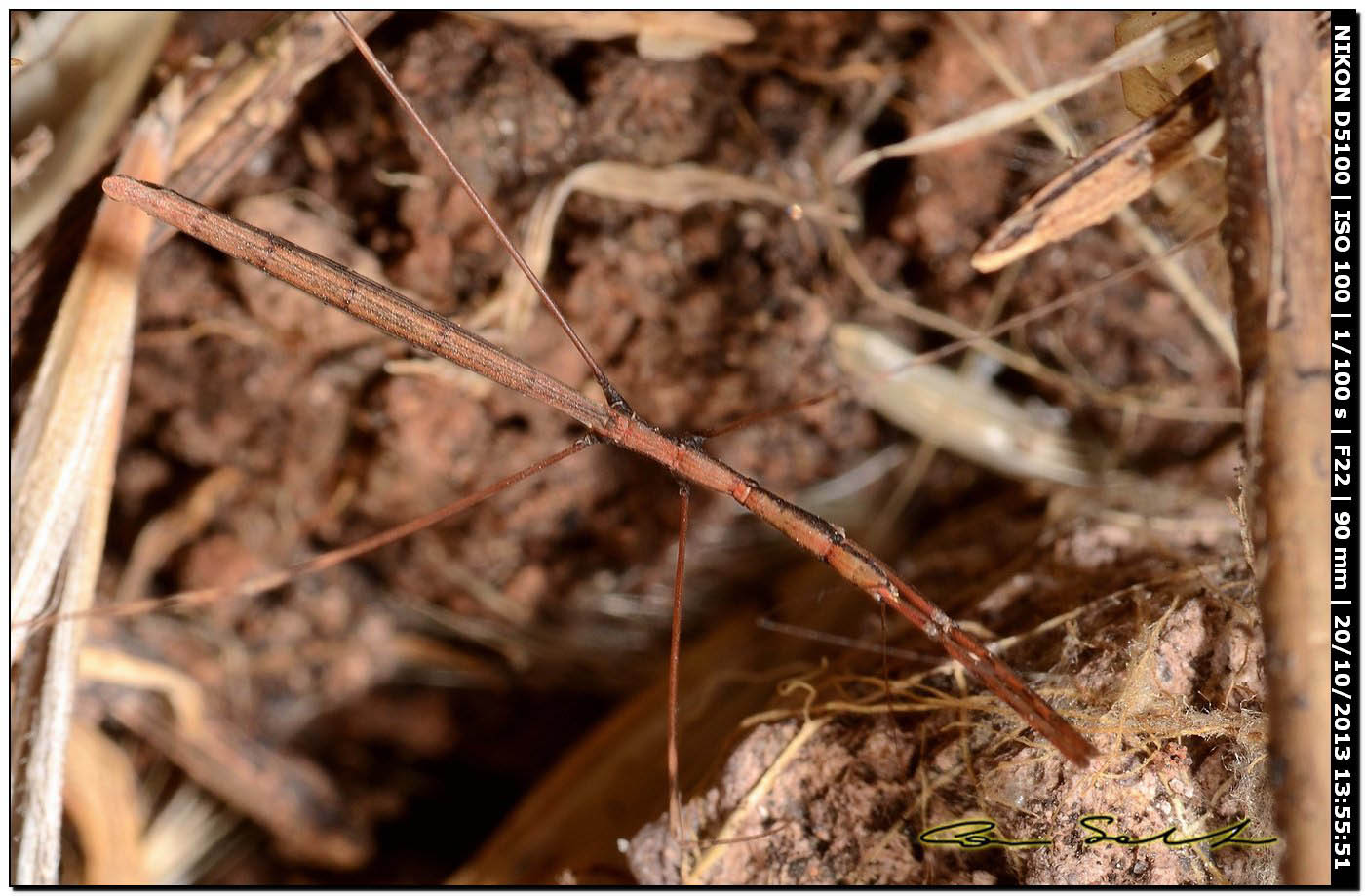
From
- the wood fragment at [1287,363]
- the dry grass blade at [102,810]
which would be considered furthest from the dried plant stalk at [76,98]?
the wood fragment at [1287,363]

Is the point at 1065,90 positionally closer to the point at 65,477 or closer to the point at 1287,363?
the point at 1287,363

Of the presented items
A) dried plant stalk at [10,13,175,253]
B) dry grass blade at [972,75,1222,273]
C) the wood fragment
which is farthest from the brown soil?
dry grass blade at [972,75,1222,273]

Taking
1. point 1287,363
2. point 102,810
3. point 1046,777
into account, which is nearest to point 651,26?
point 1287,363

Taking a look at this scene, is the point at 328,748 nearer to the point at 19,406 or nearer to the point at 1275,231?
the point at 19,406

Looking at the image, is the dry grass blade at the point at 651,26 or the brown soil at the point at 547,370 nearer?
the dry grass blade at the point at 651,26

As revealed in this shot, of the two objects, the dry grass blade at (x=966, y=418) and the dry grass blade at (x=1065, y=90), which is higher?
the dry grass blade at (x=1065, y=90)
